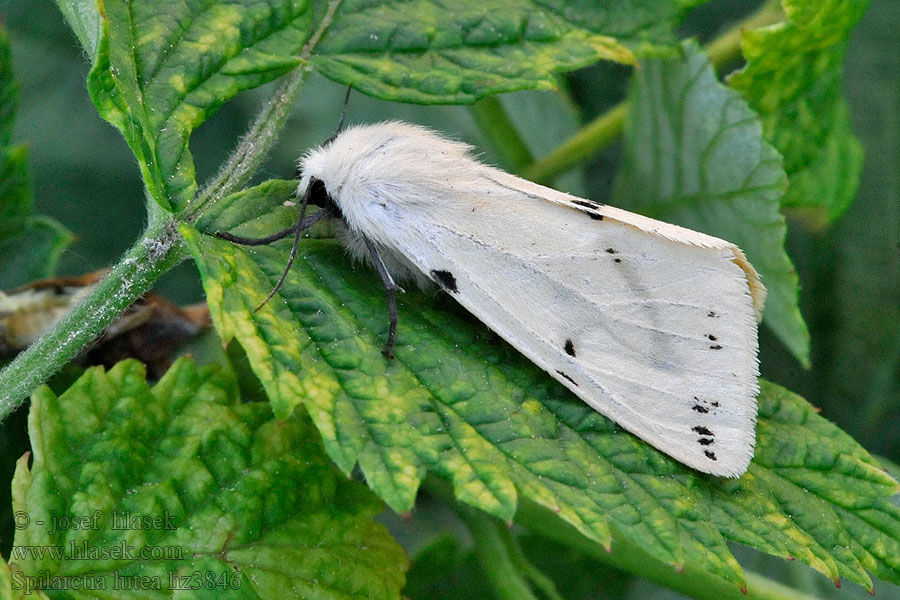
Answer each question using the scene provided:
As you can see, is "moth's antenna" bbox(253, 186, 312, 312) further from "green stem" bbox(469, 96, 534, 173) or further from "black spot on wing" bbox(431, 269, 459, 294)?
"green stem" bbox(469, 96, 534, 173)

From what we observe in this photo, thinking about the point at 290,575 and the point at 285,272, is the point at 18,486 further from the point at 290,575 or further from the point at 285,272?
the point at 285,272

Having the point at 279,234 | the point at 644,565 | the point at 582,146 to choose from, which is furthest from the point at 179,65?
the point at 644,565

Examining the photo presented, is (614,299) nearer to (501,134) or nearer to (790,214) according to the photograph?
(501,134)

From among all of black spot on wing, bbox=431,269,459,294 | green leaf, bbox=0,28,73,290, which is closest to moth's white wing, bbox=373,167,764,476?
black spot on wing, bbox=431,269,459,294

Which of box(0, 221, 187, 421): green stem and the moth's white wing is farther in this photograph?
the moth's white wing

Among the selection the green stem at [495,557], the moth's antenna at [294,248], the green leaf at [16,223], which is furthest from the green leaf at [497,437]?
the green leaf at [16,223]

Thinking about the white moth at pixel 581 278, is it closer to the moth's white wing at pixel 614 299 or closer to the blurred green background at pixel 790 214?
the moth's white wing at pixel 614 299
